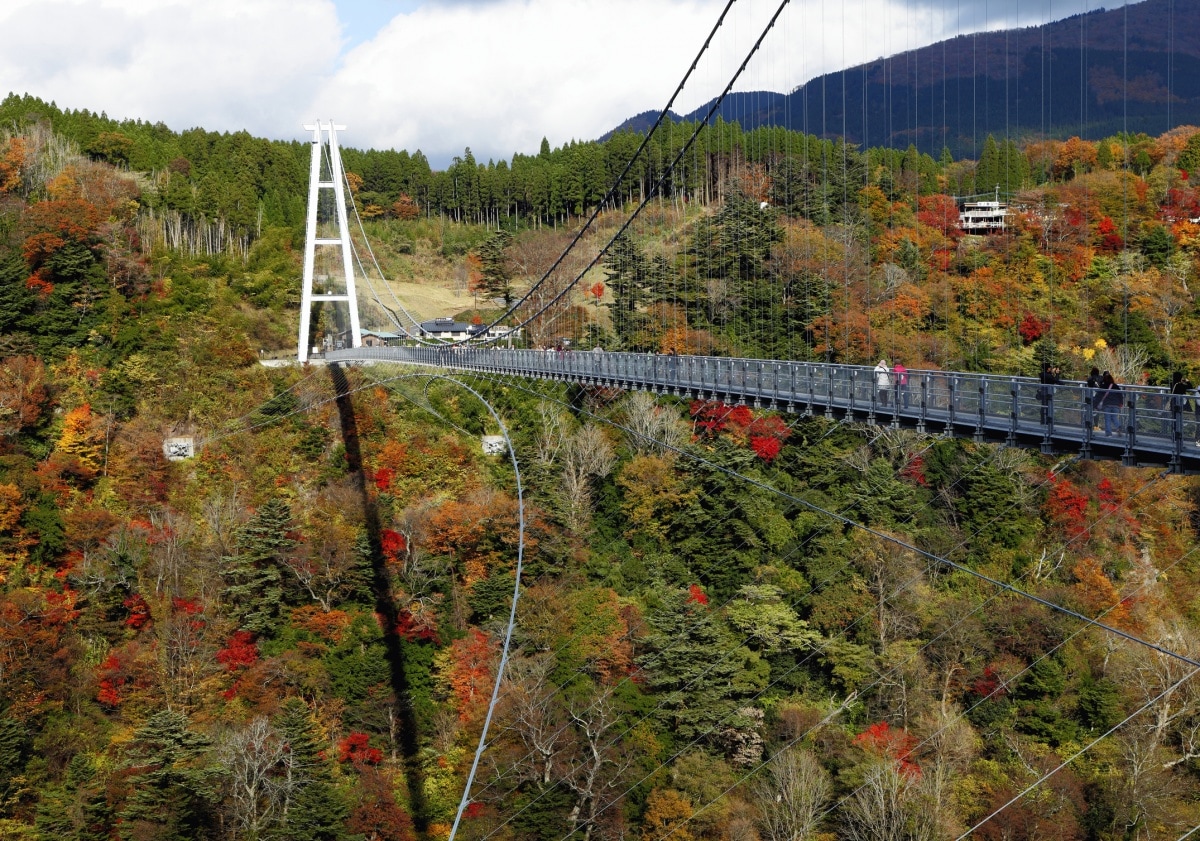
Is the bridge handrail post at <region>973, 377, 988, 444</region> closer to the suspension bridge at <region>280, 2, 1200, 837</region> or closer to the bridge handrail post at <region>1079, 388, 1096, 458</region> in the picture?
the suspension bridge at <region>280, 2, 1200, 837</region>

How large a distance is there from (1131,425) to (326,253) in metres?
50.9

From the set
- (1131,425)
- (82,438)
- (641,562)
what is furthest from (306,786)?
(1131,425)

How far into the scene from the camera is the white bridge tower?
1656 inches

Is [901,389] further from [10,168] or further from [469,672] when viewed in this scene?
[10,168]

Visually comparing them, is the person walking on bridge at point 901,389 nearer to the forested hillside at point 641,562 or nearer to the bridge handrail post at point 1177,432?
the bridge handrail post at point 1177,432

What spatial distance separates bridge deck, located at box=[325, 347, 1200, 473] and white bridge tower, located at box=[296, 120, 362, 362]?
21.3m

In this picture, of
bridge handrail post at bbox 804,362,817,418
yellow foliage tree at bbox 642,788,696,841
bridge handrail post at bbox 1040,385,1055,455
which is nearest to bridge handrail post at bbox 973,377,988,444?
bridge handrail post at bbox 1040,385,1055,455

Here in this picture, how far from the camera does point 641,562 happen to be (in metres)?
31.6

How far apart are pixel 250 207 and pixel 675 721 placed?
37476 millimetres

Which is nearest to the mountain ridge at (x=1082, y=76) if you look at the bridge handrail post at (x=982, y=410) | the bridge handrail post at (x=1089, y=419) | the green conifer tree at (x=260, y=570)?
the bridge handrail post at (x=982, y=410)

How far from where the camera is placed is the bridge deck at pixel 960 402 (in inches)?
401

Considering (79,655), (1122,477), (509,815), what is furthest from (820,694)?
(79,655)

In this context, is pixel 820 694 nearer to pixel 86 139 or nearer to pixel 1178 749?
pixel 1178 749

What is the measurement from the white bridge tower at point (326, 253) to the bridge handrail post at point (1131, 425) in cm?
3420
